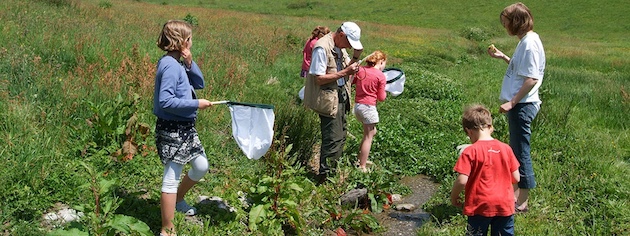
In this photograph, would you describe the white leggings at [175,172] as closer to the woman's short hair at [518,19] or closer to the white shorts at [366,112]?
the white shorts at [366,112]

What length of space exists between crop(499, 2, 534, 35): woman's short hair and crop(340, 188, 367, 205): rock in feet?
6.91

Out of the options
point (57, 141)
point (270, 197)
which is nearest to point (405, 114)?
point (270, 197)

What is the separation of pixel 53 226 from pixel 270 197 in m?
1.69

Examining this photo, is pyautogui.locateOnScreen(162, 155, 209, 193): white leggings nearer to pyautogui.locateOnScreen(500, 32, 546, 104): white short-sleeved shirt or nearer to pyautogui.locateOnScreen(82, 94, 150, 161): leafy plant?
pyautogui.locateOnScreen(82, 94, 150, 161): leafy plant

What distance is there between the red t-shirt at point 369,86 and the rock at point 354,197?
1.25m

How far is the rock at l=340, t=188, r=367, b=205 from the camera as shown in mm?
5480

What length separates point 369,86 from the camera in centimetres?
640

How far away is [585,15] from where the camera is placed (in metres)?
45.6

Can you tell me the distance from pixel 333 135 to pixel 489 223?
2.08 meters

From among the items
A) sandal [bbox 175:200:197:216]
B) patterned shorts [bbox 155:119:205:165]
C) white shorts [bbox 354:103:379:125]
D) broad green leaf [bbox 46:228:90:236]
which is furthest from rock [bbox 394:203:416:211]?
broad green leaf [bbox 46:228:90:236]

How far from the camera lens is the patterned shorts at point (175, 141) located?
4055 millimetres

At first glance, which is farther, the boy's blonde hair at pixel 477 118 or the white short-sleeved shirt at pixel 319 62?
the white short-sleeved shirt at pixel 319 62

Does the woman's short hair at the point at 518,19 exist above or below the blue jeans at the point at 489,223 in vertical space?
above

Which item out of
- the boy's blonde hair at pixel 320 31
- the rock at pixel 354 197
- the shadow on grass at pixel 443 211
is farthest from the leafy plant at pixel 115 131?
the boy's blonde hair at pixel 320 31
